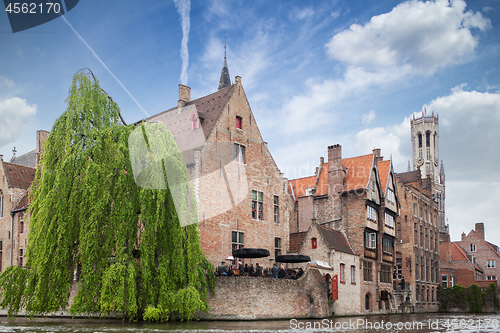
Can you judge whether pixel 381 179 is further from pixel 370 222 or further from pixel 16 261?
pixel 16 261

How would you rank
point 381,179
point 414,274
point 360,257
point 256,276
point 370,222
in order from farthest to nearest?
point 414,274 → point 381,179 → point 370,222 → point 360,257 → point 256,276

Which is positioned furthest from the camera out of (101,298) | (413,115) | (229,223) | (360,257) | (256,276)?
(413,115)

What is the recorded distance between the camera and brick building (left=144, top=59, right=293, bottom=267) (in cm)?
2770

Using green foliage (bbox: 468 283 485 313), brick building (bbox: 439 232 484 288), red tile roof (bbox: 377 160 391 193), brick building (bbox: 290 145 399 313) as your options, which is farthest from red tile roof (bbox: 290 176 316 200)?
brick building (bbox: 439 232 484 288)

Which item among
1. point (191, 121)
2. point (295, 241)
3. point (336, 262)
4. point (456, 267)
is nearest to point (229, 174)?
point (191, 121)

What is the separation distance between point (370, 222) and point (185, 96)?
16.6m

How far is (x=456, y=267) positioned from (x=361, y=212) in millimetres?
30801

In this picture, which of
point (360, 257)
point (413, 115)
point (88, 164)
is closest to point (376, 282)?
point (360, 257)

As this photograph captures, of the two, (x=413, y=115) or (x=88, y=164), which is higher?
(x=413, y=115)

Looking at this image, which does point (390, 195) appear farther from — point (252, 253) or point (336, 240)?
point (252, 253)

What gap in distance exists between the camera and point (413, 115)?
128 metres

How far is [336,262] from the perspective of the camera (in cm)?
3009

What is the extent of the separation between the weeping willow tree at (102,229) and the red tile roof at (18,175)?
1843 cm

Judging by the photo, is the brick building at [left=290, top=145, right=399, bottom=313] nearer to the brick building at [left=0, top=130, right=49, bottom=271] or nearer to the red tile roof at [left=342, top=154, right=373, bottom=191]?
the red tile roof at [left=342, top=154, right=373, bottom=191]
